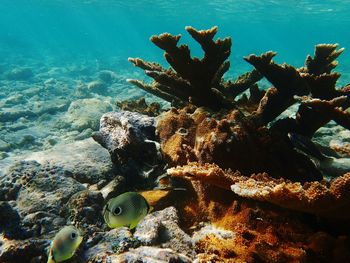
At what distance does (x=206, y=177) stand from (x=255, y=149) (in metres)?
0.94

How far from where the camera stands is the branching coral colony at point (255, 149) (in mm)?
2400

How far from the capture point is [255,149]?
349 centimetres

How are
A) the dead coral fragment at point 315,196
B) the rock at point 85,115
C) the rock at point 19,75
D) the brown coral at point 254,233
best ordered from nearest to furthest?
the dead coral fragment at point 315,196, the brown coral at point 254,233, the rock at point 85,115, the rock at point 19,75

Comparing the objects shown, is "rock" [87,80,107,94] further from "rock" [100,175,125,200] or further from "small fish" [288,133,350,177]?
"small fish" [288,133,350,177]

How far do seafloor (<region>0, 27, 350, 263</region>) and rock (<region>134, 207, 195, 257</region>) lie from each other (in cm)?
1

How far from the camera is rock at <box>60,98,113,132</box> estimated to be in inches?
545

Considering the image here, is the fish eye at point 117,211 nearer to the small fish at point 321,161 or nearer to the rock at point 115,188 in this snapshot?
the rock at point 115,188

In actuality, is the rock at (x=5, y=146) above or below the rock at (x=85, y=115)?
below

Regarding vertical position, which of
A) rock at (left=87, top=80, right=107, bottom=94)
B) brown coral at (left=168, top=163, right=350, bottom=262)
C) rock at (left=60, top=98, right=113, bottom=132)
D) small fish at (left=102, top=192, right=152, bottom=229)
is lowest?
brown coral at (left=168, top=163, right=350, bottom=262)

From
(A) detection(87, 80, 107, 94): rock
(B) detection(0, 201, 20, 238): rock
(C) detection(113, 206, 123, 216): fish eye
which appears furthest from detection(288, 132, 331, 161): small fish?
(A) detection(87, 80, 107, 94): rock

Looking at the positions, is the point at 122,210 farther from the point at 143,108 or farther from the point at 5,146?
the point at 5,146

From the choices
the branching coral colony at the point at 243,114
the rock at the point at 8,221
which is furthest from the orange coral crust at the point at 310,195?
the rock at the point at 8,221

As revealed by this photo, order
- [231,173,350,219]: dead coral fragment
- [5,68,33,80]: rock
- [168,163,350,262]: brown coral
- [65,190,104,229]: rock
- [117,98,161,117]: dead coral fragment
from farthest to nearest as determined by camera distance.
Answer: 1. [5,68,33,80]: rock
2. [117,98,161,117]: dead coral fragment
3. [65,190,104,229]: rock
4. [168,163,350,262]: brown coral
5. [231,173,350,219]: dead coral fragment

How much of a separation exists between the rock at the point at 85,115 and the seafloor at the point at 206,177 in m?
8.34
